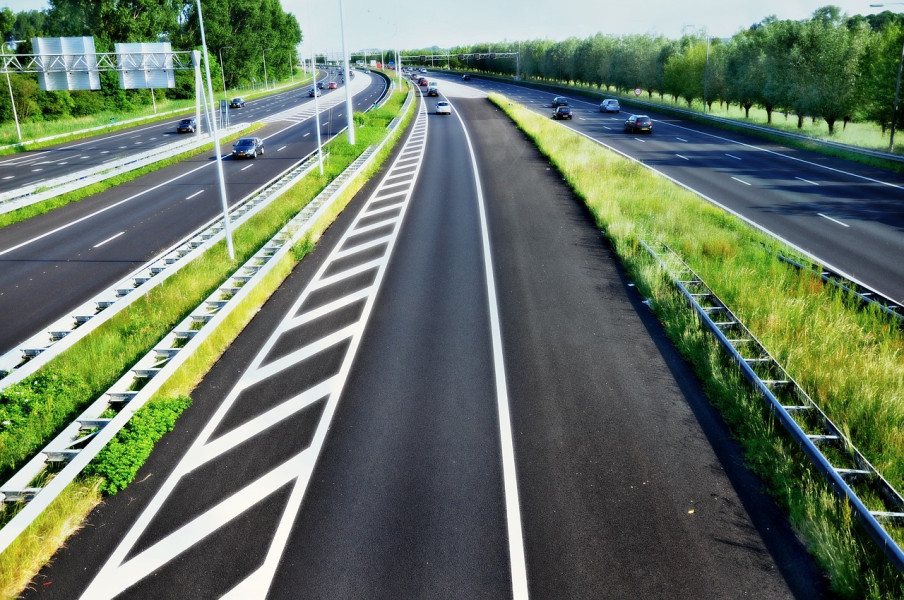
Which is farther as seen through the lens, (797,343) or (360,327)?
(360,327)

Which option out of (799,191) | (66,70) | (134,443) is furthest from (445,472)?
(66,70)

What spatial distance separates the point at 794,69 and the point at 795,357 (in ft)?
159

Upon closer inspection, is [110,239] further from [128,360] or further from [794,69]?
[794,69]

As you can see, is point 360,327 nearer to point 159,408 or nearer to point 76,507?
point 159,408

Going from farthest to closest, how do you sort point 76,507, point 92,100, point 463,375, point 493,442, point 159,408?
point 92,100 → point 463,375 → point 159,408 → point 493,442 → point 76,507

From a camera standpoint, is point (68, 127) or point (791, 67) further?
point (68, 127)

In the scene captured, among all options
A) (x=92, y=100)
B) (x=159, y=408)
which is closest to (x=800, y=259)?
(x=159, y=408)

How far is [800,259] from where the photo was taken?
1598cm

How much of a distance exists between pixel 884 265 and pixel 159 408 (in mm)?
16660

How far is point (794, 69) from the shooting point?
49.4m

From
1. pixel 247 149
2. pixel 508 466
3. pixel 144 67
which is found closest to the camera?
pixel 508 466

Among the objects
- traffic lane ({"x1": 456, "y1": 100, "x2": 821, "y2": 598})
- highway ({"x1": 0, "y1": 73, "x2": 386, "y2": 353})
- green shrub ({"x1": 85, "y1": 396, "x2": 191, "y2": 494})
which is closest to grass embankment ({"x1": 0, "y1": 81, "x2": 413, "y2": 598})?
green shrub ({"x1": 85, "y1": 396, "x2": 191, "y2": 494})

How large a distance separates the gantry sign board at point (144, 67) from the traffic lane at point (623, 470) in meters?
33.8

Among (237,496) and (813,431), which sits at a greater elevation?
(813,431)
